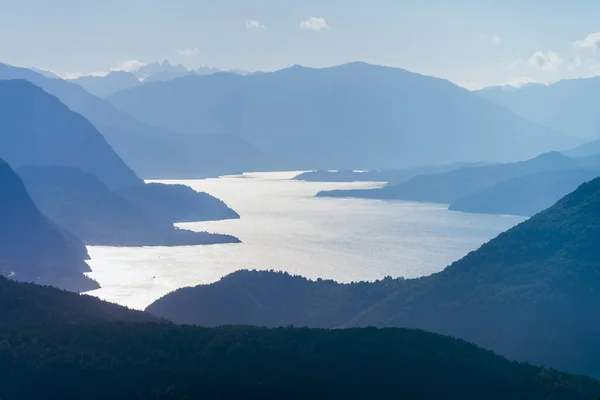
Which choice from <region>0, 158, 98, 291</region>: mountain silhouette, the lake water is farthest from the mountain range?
<region>0, 158, 98, 291</region>: mountain silhouette

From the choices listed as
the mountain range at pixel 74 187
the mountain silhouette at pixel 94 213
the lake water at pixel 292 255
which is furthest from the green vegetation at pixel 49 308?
the mountain silhouette at pixel 94 213

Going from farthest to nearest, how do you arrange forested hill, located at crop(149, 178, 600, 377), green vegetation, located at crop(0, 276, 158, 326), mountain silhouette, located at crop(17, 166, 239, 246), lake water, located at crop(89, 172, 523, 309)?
1. mountain silhouette, located at crop(17, 166, 239, 246)
2. lake water, located at crop(89, 172, 523, 309)
3. forested hill, located at crop(149, 178, 600, 377)
4. green vegetation, located at crop(0, 276, 158, 326)

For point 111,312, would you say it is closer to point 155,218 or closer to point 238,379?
point 238,379

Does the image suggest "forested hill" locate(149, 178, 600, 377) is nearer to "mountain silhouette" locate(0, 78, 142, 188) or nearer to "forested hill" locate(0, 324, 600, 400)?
"forested hill" locate(0, 324, 600, 400)

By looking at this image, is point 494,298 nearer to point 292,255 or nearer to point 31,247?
point 31,247

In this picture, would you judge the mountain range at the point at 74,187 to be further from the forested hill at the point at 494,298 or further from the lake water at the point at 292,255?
the forested hill at the point at 494,298

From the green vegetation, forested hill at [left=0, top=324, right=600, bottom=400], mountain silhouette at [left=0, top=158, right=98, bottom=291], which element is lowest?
forested hill at [left=0, top=324, right=600, bottom=400]

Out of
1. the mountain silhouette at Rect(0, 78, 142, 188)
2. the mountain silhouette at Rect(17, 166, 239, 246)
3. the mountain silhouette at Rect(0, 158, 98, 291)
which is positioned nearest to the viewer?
the mountain silhouette at Rect(0, 158, 98, 291)

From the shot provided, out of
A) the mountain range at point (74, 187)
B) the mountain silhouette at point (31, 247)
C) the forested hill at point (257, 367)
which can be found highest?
the mountain range at point (74, 187)

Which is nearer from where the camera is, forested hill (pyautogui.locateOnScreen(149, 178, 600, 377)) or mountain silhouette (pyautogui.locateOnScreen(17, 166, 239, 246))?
forested hill (pyautogui.locateOnScreen(149, 178, 600, 377))
